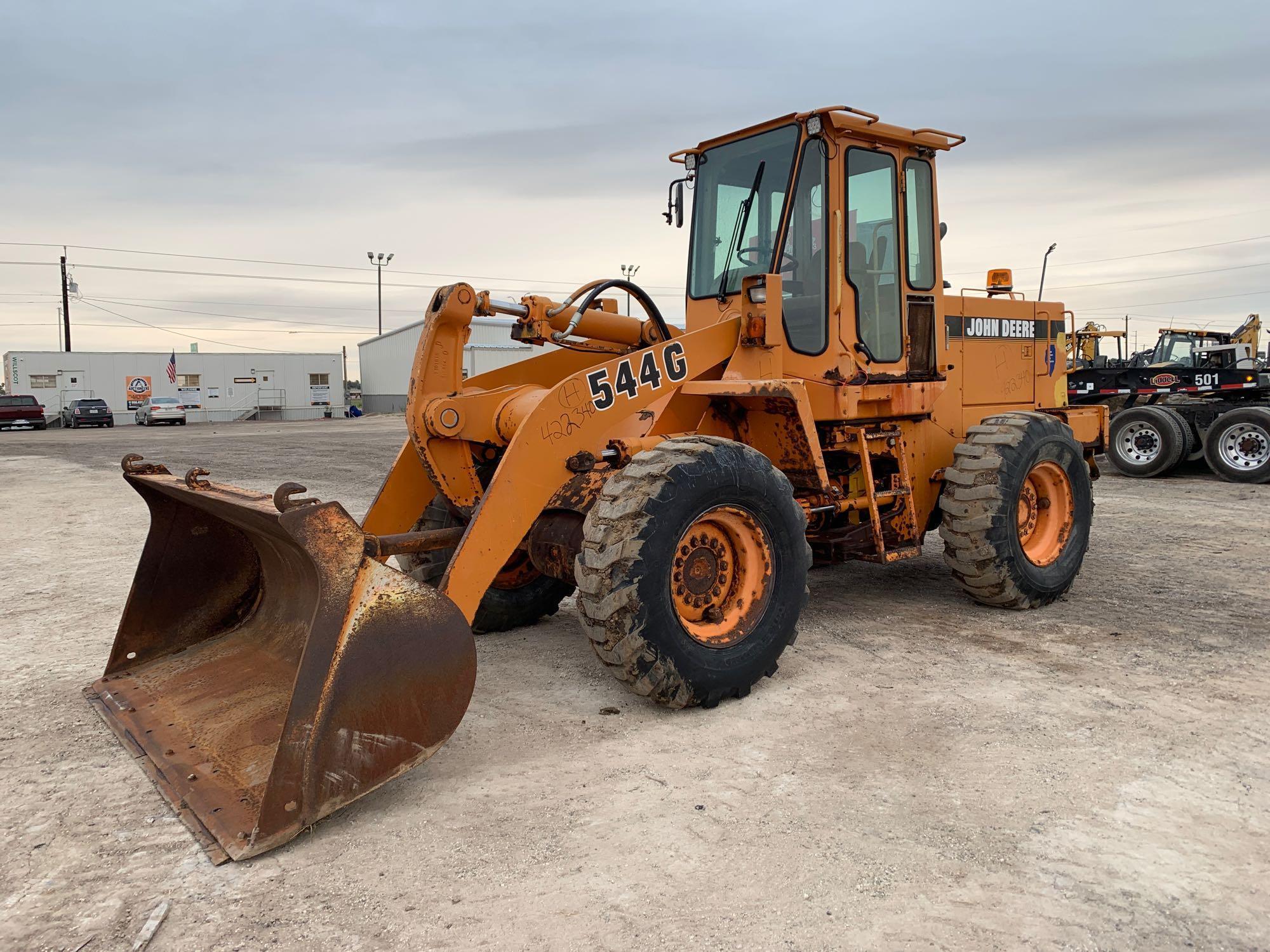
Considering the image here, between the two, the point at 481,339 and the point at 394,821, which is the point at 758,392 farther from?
the point at 481,339

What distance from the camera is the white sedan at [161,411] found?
140 feet

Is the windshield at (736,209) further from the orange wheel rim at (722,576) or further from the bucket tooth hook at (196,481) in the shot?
the bucket tooth hook at (196,481)

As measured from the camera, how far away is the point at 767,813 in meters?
3.51

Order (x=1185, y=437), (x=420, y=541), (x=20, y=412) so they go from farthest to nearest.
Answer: (x=20, y=412)
(x=1185, y=437)
(x=420, y=541)

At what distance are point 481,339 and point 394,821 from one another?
143 ft

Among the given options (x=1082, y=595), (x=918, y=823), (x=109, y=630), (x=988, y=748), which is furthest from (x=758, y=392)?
(x=109, y=630)

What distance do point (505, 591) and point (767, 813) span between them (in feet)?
9.19

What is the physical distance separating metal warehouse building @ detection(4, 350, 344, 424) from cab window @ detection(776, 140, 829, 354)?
49.6 m

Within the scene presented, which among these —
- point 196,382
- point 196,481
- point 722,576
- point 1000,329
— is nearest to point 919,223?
point 1000,329

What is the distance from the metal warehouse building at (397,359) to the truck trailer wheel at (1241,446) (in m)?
30.1

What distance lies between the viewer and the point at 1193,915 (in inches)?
111

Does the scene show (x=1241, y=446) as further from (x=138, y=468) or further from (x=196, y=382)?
(x=196, y=382)

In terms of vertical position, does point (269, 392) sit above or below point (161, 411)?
above

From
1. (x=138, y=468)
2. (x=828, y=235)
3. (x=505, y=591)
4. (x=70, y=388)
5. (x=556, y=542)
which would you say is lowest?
(x=505, y=591)
